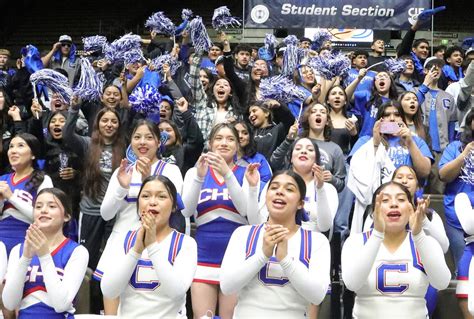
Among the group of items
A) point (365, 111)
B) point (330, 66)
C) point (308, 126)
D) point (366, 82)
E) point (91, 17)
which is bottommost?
point (308, 126)

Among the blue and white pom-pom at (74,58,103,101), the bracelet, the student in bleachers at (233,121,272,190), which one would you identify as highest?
the blue and white pom-pom at (74,58,103,101)

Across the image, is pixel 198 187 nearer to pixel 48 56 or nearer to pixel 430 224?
pixel 430 224

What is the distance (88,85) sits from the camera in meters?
5.91

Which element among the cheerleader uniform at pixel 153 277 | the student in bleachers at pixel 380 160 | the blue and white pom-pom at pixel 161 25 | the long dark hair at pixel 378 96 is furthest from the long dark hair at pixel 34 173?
the blue and white pom-pom at pixel 161 25

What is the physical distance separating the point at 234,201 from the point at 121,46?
3.01m

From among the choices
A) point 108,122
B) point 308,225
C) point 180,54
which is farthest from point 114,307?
point 180,54

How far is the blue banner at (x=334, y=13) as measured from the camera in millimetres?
11094

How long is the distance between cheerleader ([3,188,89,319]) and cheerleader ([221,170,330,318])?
0.72 metres

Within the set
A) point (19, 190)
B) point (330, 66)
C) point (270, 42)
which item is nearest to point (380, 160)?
point (330, 66)

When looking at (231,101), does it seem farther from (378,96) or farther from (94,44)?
(94,44)

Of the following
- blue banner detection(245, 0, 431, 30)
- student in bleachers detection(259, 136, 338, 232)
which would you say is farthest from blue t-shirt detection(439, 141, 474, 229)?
blue banner detection(245, 0, 431, 30)

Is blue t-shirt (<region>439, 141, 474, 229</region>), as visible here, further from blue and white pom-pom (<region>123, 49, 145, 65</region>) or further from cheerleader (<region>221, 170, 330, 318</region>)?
blue and white pom-pom (<region>123, 49, 145, 65</region>)

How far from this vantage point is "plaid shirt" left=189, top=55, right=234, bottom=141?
6062 mm

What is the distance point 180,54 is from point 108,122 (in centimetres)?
271
